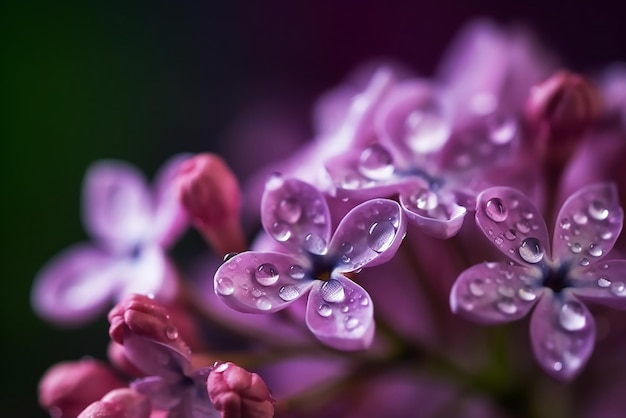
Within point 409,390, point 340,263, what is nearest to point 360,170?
point 340,263

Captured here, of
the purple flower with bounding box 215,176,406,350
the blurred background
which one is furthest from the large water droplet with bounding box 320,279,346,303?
the blurred background

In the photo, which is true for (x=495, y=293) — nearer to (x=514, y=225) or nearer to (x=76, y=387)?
(x=514, y=225)

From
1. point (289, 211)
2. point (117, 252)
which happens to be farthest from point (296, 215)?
point (117, 252)

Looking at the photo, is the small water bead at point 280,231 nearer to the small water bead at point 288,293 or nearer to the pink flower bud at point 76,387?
the small water bead at point 288,293

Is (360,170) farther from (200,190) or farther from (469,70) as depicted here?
(469,70)

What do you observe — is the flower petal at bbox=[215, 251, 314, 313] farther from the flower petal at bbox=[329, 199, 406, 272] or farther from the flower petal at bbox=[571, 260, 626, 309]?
the flower petal at bbox=[571, 260, 626, 309]
